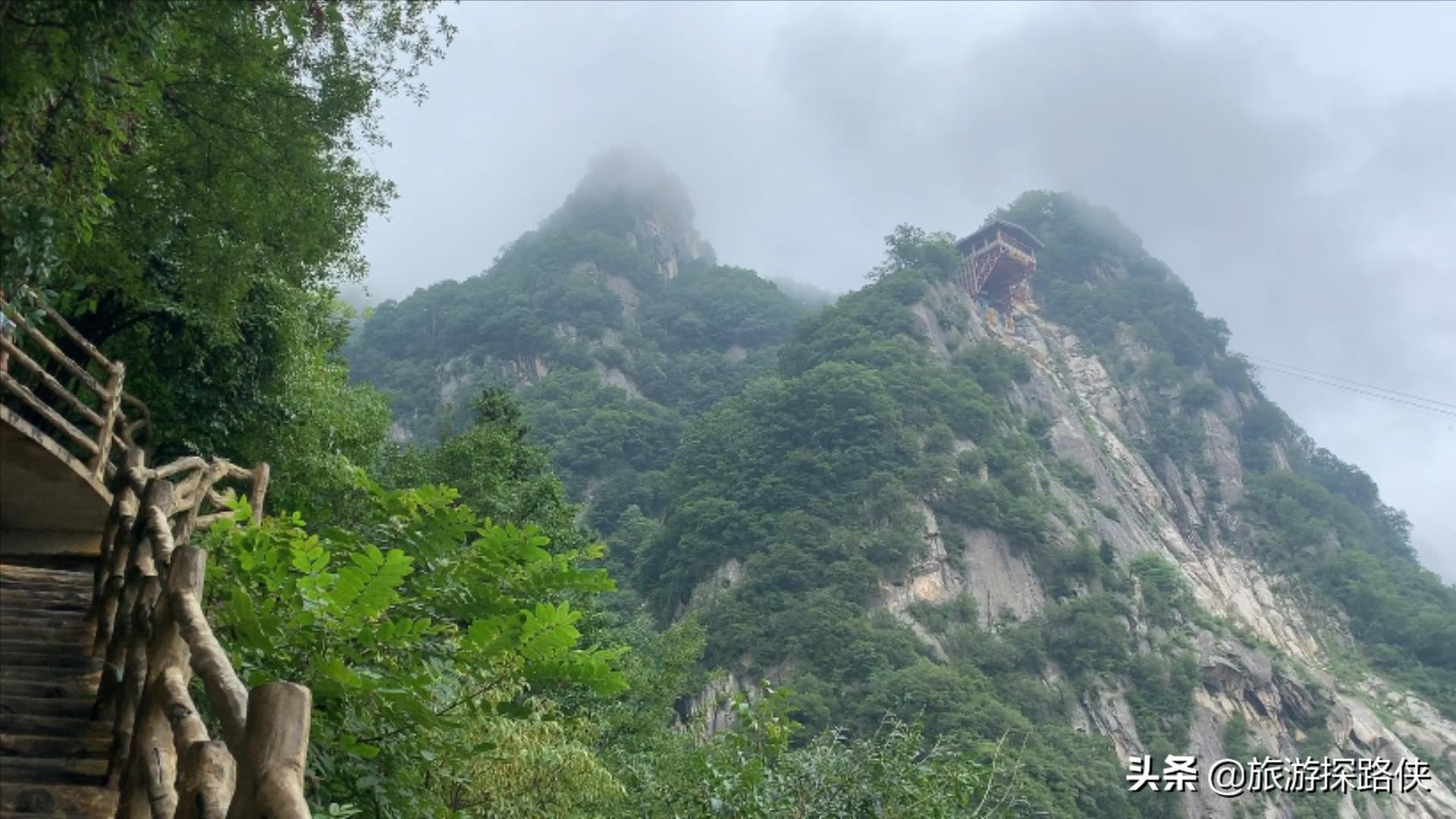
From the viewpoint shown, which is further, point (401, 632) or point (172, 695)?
point (401, 632)

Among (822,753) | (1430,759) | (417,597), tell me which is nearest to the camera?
(417,597)

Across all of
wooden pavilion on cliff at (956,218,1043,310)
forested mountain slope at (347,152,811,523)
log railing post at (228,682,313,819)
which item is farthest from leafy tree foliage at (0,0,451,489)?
wooden pavilion on cliff at (956,218,1043,310)

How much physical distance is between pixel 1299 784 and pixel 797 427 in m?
30.7

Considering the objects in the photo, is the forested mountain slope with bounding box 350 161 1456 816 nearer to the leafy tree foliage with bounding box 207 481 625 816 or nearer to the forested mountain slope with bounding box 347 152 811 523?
the forested mountain slope with bounding box 347 152 811 523

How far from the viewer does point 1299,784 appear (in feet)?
51.3

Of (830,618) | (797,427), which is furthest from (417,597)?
(797,427)

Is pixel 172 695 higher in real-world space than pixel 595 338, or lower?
lower

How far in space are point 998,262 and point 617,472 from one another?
3155cm

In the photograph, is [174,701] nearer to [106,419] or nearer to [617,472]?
[106,419]

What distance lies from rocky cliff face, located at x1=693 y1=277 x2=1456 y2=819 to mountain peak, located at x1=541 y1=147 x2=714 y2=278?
24.3 m

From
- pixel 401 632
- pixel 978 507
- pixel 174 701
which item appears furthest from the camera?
pixel 978 507

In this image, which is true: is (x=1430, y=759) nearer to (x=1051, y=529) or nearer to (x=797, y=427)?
(x=1051, y=529)

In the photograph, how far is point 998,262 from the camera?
69.7 metres

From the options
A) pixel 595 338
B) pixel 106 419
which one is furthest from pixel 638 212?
pixel 106 419
